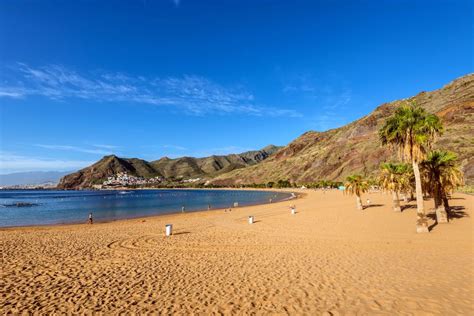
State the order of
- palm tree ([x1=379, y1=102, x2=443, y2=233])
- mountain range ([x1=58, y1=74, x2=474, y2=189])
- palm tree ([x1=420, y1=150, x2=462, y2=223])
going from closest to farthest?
palm tree ([x1=379, y1=102, x2=443, y2=233]) < palm tree ([x1=420, y1=150, x2=462, y2=223]) < mountain range ([x1=58, y1=74, x2=474, y2=189])

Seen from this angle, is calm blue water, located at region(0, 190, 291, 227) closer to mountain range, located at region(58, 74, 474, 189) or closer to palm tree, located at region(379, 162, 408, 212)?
palm tree, located at region(379, 162, 408, 212)

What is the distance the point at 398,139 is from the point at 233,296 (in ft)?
51.0

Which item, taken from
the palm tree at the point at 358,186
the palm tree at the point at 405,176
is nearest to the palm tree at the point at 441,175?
the palm tree at the point at 405,176

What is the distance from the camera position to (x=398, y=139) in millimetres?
19438

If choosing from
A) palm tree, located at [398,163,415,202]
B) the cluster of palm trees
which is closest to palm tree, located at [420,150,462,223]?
the cluster of palm trees

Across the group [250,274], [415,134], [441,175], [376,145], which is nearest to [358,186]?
[441,175]

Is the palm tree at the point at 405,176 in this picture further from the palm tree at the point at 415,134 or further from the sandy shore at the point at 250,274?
the palm tree at the point at 415,134

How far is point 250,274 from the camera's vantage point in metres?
12.0

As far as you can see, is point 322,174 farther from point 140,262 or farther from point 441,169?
point 140,262

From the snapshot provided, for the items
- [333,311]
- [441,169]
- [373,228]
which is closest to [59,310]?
[333,311]

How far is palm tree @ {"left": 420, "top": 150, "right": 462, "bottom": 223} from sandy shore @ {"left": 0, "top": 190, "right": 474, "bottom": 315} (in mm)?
2151

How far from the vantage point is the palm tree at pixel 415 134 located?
18016 mm

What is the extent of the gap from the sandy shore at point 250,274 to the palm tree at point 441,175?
7.06 ft

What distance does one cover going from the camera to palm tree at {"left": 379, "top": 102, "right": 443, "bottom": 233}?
18.0 meters
